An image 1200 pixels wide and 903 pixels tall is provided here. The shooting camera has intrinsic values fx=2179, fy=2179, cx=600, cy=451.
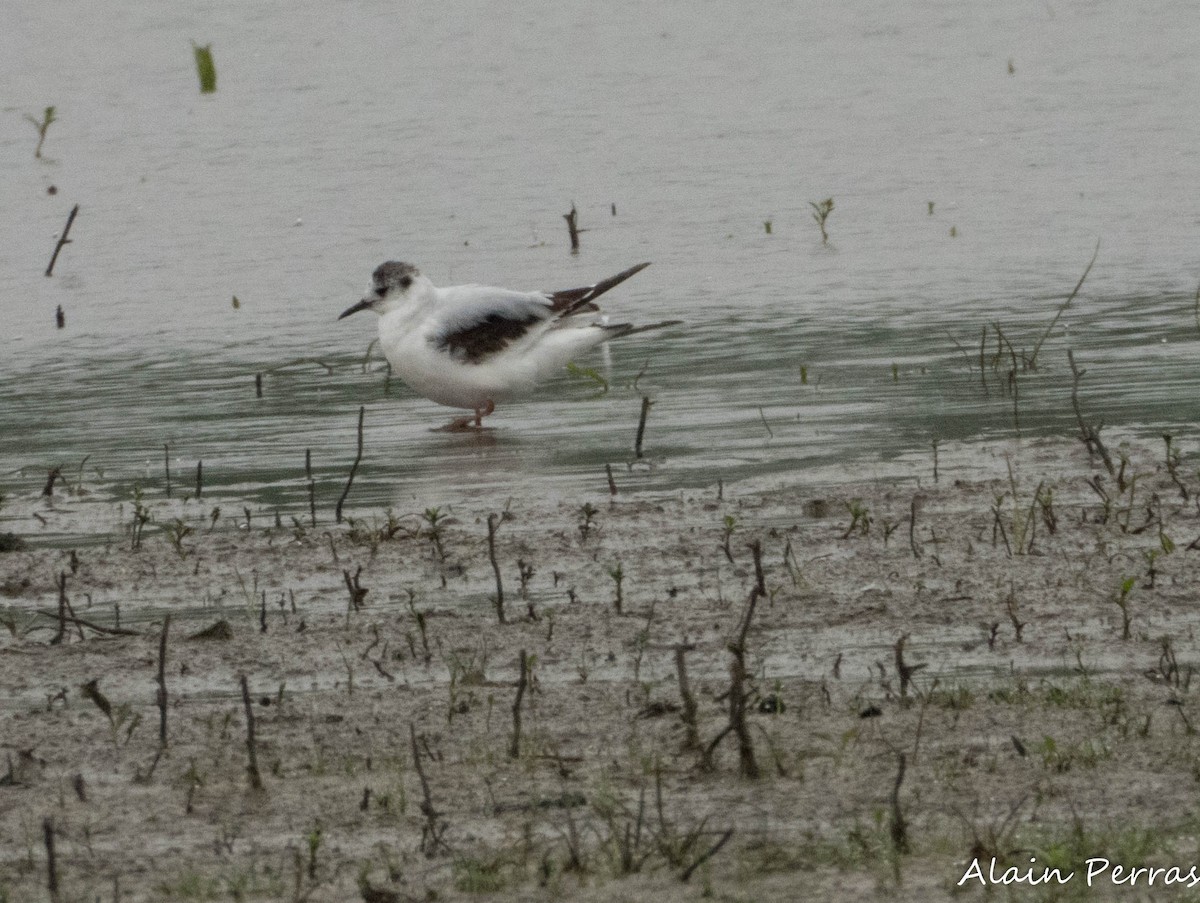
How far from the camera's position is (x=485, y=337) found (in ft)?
30.9

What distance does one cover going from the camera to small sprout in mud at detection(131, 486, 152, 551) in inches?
265

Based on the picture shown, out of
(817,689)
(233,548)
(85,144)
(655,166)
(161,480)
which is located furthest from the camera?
(85,144)

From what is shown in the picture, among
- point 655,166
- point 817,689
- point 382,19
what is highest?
point 382,19

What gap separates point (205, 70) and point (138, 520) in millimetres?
13150

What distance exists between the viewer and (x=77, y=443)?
9062 mm

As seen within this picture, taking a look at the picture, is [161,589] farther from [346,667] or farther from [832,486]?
[832,486]

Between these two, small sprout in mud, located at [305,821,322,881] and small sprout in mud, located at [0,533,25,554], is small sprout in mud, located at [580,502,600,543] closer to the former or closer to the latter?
small sprout in mud, located at [0,533,25,554]

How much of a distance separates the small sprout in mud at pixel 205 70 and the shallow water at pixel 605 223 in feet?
0.56

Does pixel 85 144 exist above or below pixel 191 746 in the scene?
above

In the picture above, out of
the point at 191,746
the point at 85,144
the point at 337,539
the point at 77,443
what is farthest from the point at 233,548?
the point at 85,144

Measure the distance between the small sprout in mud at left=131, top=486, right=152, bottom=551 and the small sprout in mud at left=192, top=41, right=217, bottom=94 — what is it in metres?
12.7

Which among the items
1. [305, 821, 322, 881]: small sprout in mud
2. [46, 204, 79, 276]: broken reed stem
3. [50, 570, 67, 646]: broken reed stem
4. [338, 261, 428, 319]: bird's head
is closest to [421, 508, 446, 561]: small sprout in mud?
[50, 570, 67, 646]: broken reed stem

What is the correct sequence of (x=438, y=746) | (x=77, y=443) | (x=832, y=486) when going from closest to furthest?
(x=438, y=746) → (x=832, y=486) → (x=77, y=443)

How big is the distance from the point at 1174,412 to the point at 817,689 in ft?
13.1
